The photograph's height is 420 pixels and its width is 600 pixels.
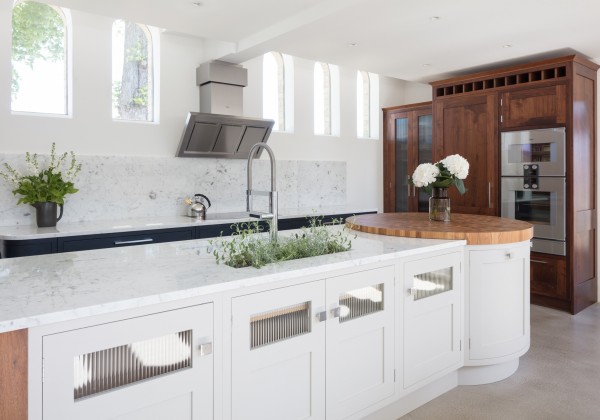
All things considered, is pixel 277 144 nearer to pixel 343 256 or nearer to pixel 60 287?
pixel 343 256

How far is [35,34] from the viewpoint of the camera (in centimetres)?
411

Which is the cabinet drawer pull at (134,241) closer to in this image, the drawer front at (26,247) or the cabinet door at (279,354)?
the drawer front at (26,247)

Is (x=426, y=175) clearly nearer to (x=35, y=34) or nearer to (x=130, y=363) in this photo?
(x=130, y=363)

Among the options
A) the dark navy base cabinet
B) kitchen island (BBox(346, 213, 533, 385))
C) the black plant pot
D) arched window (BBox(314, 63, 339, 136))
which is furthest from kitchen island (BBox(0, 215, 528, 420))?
arched window (BBox(314, 63, 339, 136))

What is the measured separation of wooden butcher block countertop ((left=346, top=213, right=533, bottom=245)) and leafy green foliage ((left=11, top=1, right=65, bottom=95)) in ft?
10.3

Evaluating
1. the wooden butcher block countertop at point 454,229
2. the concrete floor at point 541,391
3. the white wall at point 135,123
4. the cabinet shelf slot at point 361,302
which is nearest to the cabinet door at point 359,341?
the cabinet shelf slot at point 361,302

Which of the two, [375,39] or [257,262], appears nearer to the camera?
[257,262]

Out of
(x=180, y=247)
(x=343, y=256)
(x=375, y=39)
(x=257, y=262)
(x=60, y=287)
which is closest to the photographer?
(x=60, y=287)

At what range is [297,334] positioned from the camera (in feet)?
6.38

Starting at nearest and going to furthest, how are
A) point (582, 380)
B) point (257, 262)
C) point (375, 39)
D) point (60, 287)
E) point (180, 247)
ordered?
point (60, 287)
point (257, 262)
point (180, 247)
point (582, 380)
point (375, 39)

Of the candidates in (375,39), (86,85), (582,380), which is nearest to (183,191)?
(86,85)

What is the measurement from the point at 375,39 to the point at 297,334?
125 inches

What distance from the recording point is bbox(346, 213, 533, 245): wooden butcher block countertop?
2.79m

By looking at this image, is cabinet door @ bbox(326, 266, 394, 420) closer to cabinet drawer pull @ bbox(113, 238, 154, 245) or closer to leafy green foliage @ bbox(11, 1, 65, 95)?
cabinet drawer pull @ bbox(113, 238, 154, 245)
